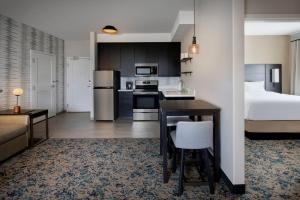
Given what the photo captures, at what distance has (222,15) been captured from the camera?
8.86ft

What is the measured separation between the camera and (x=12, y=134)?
139 inches

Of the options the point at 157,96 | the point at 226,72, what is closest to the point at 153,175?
the point at 226,72

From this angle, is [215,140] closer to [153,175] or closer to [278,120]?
[153,175]

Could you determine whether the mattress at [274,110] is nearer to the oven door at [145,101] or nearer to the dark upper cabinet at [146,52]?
the oven door at [145,101]

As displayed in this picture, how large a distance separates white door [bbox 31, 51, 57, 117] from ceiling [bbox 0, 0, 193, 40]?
2.76 ft

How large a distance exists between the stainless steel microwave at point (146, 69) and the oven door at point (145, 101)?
2.20ft

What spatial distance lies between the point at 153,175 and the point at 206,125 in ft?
3.08

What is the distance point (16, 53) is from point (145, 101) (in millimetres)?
3440

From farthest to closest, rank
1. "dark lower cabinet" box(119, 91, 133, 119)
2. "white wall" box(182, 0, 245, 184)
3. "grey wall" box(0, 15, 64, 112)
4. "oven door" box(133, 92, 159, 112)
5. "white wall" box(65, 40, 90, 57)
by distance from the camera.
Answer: "white wall" box(65, 40, 90, 57)
"dark lower cabinet" box(119, 91, 133, 119)
"oven door" box(133, 92, 159, 112)
"grey wall" box(0, 15, 64, 112)
"white wall" box(182, 0, 245, 184)

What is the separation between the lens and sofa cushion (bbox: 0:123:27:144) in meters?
3.33

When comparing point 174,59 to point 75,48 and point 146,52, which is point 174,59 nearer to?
point 146,52

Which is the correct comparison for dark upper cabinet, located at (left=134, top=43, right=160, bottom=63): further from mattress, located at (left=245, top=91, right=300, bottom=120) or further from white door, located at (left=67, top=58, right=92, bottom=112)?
mattress, located at (left=245, top=91, right=300, bottom=120)

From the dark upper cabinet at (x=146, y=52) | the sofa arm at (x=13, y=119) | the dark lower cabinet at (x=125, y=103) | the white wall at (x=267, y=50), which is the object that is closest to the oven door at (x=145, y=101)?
the dark lower cabinet at (x=125, y=103)

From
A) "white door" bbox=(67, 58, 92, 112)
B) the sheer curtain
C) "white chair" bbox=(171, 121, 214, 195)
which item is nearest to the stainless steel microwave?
"white door" bbox=(67, 58, 92, 112)
